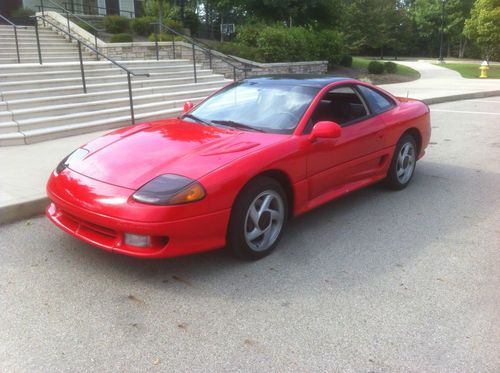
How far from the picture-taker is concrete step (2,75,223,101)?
30.8 ft

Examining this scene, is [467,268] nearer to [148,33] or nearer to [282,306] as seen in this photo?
[282,306]

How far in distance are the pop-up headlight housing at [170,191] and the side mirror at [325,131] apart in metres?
1.31

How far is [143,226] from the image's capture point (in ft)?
11.0

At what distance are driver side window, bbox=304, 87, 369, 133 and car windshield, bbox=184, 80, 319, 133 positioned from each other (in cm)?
14

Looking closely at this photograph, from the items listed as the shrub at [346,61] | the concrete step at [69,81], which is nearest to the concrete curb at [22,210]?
the concrete step at [69,81]

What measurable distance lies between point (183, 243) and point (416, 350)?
1.64 m

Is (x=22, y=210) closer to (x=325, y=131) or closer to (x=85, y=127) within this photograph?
(x=325, y=131)

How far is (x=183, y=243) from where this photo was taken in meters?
3.49

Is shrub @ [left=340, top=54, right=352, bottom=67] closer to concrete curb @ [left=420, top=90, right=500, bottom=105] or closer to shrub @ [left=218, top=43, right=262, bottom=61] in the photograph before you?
shrub @ [left=218, top=43, right=262, bottom=61]

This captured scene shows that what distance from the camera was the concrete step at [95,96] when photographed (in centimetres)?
915

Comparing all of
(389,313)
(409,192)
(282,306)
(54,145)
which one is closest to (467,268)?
(389,313)

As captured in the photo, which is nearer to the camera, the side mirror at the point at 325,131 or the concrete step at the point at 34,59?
the side mirror at the point at 325,131

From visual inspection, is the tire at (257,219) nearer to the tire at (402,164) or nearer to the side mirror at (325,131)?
the side mirror at (325,131)

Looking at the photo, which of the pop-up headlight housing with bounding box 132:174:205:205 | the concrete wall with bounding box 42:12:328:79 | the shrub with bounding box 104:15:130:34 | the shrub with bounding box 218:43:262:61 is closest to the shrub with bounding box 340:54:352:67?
the concrete wall with bounding box 42:12:328:79
